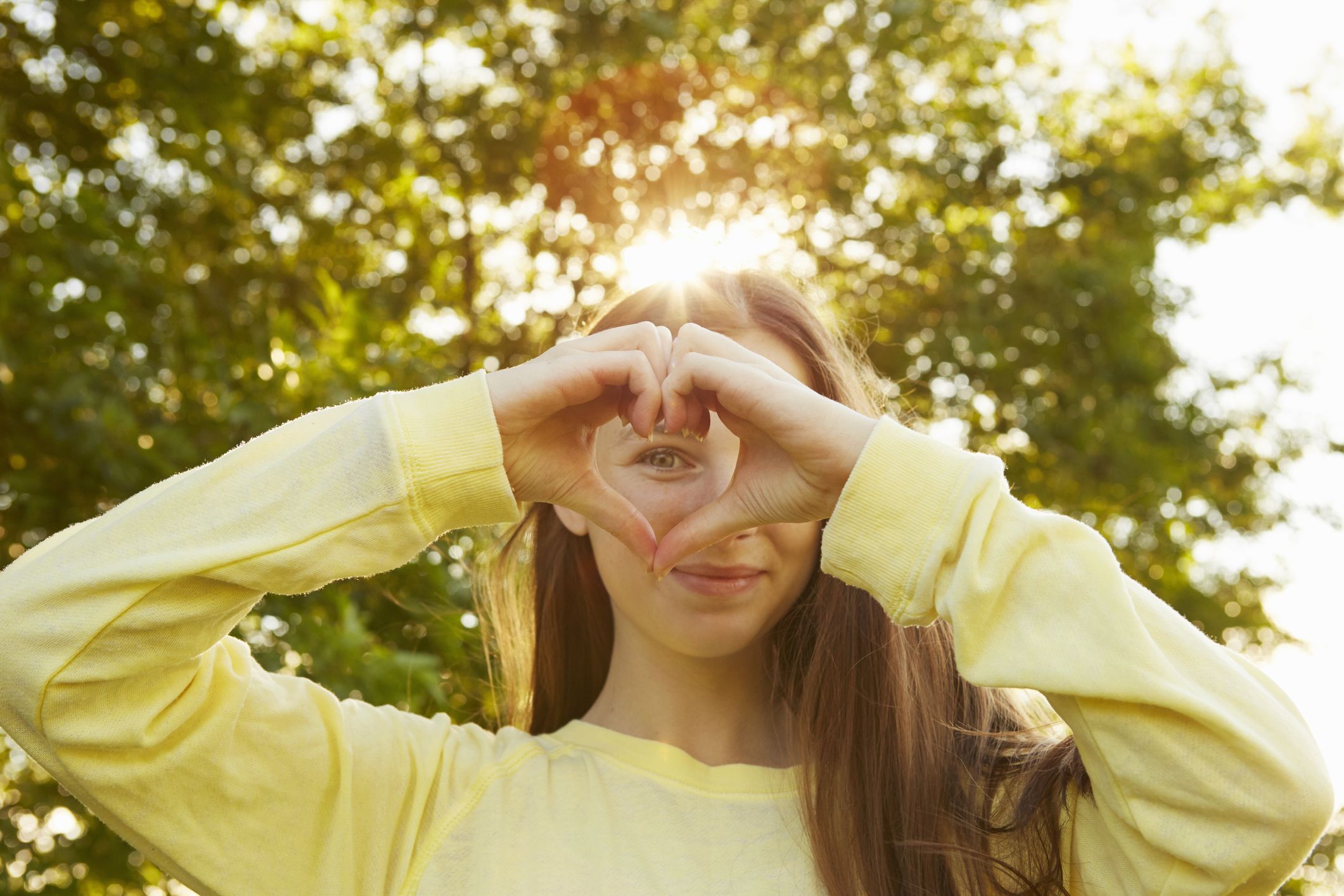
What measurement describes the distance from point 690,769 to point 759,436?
68 centimetres

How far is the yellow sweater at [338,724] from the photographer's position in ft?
4.86

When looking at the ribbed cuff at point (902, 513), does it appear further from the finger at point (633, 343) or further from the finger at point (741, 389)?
the finger at point (633, 343)

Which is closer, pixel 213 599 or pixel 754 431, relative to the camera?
pixel 213 599

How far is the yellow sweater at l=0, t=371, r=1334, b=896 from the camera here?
1.48 m

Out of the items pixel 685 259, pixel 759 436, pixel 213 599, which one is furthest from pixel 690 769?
pixel 685 259

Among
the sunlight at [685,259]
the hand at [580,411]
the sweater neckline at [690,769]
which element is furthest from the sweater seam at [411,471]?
the sunlight at [685,259]

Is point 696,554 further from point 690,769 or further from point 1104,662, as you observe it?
point 1104,662

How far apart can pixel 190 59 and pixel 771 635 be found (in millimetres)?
5104

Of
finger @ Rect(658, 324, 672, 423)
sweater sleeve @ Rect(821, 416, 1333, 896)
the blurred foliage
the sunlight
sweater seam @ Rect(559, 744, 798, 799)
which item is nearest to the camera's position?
sweater sleeve @ Rect(821, 416, 1333, 896)

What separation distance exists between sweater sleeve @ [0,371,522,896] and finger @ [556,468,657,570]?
0.16m

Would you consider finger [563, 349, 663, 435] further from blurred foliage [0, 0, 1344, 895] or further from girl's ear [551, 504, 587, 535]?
blurred foliage [0, 0, 1344, 895]

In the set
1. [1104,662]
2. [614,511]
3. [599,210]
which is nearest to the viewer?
[1104,662]

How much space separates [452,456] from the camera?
62.9 inches

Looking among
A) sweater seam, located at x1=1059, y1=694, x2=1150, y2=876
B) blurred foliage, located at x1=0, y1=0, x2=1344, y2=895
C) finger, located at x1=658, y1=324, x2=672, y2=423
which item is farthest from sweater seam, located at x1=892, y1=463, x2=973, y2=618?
blurred foliage, located at x1=0, y1=0, x2=1344, y2=895
